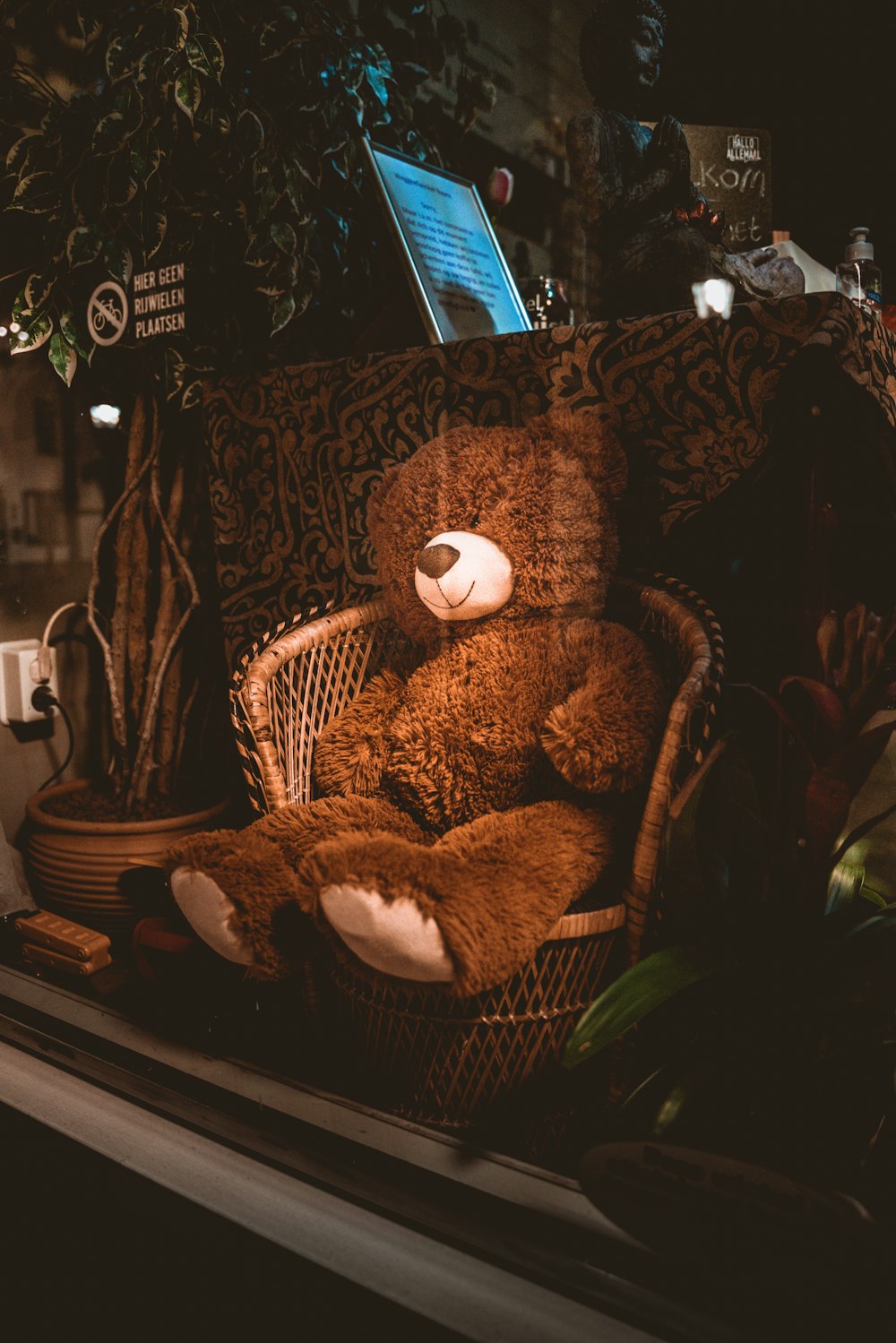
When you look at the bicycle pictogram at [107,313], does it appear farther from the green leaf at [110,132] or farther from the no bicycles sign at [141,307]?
the green leaf at [110,132]

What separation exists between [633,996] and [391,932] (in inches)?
8.3

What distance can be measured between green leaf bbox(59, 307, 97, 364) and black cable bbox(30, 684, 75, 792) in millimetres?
550

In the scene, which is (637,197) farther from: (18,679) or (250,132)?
(18,679)

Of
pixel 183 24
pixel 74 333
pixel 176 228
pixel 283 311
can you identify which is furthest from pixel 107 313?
pixel 183 24

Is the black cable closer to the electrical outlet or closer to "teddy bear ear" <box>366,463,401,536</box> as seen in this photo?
the electrical outlet

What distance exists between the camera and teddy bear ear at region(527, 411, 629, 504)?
3.16 feet

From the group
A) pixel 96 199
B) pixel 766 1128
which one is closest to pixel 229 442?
pixel 96 199

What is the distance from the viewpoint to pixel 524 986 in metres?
0.82

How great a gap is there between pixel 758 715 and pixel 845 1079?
0.37m

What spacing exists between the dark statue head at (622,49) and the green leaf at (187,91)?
1.70ft

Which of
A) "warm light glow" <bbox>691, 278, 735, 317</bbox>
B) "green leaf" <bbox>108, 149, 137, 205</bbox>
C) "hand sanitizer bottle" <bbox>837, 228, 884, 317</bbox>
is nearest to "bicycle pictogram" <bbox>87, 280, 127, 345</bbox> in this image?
"green leaf" <bbox>108, 149, 137, 205</bbox>

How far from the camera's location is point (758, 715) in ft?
3.17

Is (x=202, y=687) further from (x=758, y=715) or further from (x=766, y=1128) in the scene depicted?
(x=766, y=1128)

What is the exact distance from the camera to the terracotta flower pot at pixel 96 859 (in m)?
1.31
